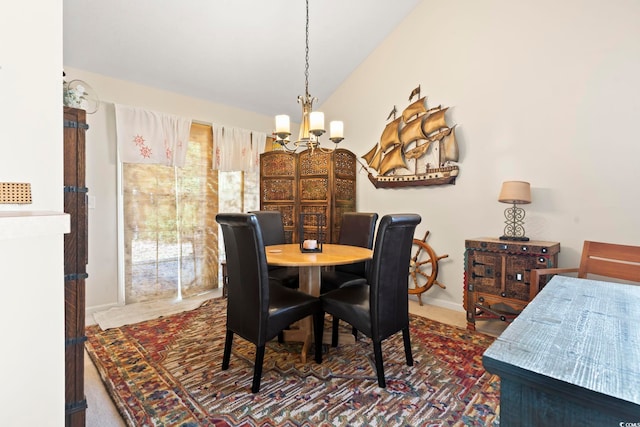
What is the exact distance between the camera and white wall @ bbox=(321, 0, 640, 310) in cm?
243

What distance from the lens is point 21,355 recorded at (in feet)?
3.58

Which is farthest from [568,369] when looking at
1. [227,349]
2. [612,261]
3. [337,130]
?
[337,130]

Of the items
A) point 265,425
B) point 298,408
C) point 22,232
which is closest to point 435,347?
point 298,408

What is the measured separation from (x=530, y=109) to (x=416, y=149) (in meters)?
1.11

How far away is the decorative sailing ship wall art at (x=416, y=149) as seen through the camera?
3.29 meters

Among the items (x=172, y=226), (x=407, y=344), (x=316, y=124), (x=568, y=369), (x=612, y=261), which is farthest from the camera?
(x=172, y=226)

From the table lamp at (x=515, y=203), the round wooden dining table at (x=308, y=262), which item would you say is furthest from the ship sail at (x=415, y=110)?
the round wooden dining table at (x=308, y=262)

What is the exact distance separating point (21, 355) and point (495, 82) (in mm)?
3871

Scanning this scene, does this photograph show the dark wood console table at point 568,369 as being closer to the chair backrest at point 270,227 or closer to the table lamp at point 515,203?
the table lamp at point 515,203

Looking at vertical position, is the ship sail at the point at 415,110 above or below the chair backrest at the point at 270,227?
above

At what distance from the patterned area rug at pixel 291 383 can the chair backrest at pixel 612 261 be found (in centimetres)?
95

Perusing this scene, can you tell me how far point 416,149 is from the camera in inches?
138

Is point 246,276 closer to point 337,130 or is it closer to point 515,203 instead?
point 337,130

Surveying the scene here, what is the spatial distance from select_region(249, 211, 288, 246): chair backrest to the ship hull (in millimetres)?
1440
